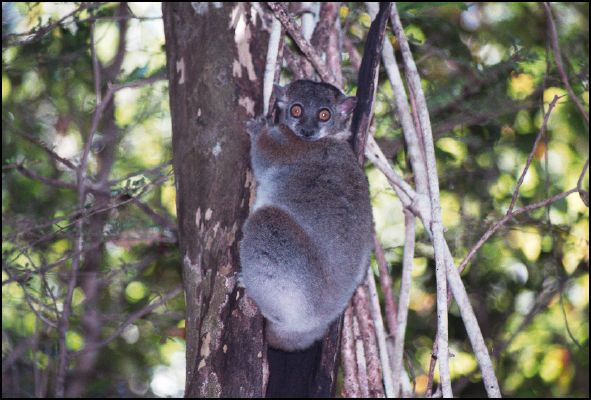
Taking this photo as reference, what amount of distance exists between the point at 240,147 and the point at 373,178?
2226 millimetres

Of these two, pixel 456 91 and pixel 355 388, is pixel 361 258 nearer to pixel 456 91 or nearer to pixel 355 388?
pixel 355 388

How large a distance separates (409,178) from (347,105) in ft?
3.84

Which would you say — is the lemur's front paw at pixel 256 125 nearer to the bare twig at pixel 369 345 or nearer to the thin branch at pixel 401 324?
the bare twig at pixel 369 345

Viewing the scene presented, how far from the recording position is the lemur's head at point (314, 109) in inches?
152

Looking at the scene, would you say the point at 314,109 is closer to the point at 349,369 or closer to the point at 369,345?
the point at 369,345

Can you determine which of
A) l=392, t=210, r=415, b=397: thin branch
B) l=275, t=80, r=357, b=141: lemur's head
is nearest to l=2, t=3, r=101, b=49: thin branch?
l=275, t=80, r=357, b=141: lemur's head

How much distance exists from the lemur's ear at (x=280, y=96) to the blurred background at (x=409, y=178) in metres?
1.25

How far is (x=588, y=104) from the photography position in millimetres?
4941

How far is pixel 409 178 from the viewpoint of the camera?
15.9ft

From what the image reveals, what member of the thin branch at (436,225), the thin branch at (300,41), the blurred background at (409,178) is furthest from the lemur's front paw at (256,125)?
the blurred background at (409,178)

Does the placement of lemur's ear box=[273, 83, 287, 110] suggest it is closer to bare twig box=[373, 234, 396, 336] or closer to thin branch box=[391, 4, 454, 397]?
thin branch box=[391, 4, 454, 397]

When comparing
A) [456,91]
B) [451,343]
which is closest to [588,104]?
[456,91]

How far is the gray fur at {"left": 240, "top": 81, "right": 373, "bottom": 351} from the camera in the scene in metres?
3.12

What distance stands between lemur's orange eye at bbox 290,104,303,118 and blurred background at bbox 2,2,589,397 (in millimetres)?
1133
